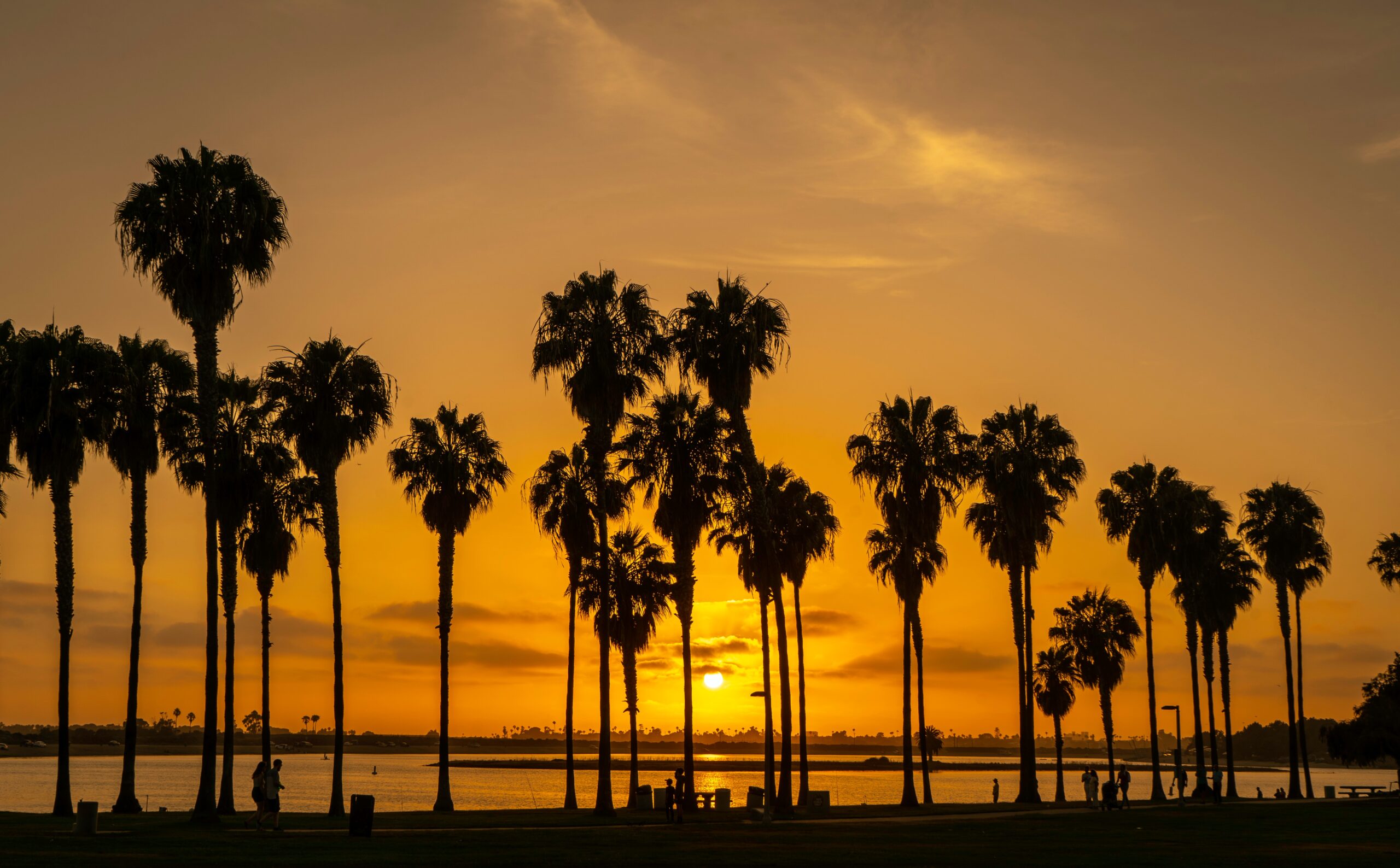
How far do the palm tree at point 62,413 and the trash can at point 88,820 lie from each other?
14955 millimetres

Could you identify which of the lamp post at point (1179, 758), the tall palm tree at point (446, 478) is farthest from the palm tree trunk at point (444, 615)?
the lamp post at point (1179, 758)

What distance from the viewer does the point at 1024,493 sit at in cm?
6762

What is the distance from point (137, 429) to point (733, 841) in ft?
95.5

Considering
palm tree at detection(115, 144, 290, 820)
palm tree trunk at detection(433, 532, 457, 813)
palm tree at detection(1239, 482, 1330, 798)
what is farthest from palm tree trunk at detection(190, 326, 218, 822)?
palm tree at detection(1239, 482, 1330, 798)

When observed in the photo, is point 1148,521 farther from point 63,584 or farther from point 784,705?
point 63,584

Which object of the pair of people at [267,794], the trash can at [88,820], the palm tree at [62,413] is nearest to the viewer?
the trash can at [88,820]

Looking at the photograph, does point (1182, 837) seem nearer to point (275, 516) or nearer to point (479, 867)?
point (479, 867)

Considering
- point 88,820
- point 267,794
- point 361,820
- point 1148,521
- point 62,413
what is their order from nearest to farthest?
point 88,820 < point 361,820 < point 267,794 < point 62,413 < point 1148,521

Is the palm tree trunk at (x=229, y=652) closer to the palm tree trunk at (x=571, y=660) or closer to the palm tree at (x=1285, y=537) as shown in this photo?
the palm tree trunk at (x=571, y=660)

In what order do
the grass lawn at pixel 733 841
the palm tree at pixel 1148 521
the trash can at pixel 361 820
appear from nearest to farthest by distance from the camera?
the grass lawn at pixel 733 841, the trash can at pixel 361 820, the palm tree at pixel 1148 521

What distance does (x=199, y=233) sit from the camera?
41.5m

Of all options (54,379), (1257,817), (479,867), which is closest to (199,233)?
(54,379)

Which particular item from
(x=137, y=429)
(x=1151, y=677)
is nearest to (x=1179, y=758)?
(x=1151, y=677)

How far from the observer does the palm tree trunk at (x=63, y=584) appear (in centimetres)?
4944
